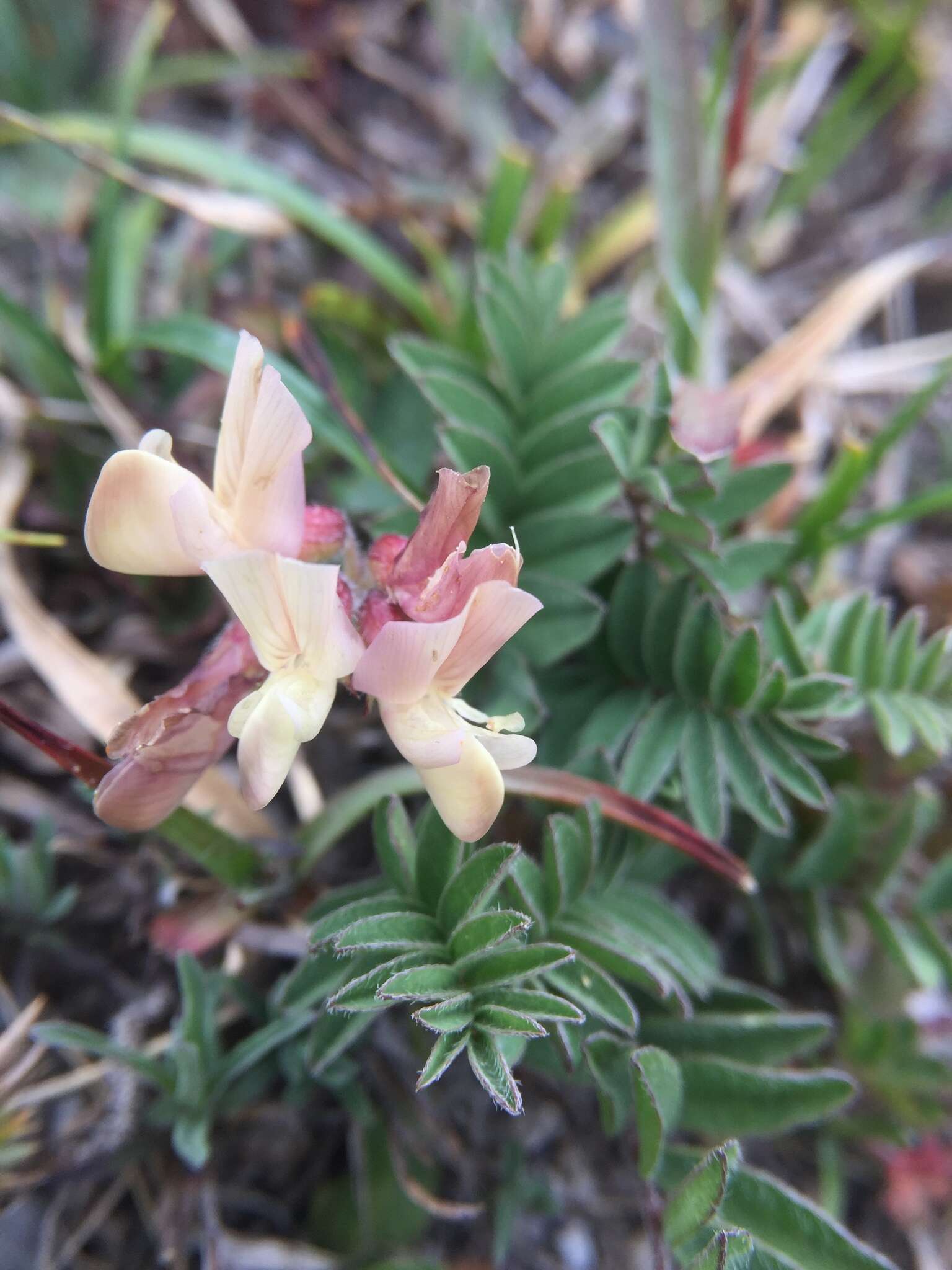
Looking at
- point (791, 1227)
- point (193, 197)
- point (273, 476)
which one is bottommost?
point (791, 1227)

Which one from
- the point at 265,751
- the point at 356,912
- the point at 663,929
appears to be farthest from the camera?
the point at 663,929

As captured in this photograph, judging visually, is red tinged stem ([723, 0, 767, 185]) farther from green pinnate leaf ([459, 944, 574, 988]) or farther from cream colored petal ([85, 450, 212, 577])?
green pinnate leaf ([459, 944, 574, 988])

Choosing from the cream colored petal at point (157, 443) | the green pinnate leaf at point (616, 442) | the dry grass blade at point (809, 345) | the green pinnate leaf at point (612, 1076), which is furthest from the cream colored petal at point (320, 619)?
the dry grass blade at point (809, 345)

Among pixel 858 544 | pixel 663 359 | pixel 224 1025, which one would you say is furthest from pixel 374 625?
pixel 858 544

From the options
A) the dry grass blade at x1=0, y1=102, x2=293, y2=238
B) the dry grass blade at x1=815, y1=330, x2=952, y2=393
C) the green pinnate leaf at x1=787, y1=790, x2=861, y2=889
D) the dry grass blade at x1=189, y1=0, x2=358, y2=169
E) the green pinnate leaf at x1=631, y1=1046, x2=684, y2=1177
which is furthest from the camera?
the dry grass blade at x1=189, y1=0, x2=358, y2=169

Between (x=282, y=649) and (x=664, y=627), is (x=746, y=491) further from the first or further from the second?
(x=282, y=649)

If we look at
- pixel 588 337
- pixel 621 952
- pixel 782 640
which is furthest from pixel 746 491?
pixel 621 952

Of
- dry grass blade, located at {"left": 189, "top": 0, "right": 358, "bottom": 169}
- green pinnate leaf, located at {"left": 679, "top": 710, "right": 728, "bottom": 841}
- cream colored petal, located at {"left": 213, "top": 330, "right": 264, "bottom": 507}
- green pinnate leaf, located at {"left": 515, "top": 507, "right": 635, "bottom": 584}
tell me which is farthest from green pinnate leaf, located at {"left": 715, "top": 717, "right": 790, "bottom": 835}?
dry grass blade, located at {"left": 189, "top": 0, "right": 358, "bottom": 169}
